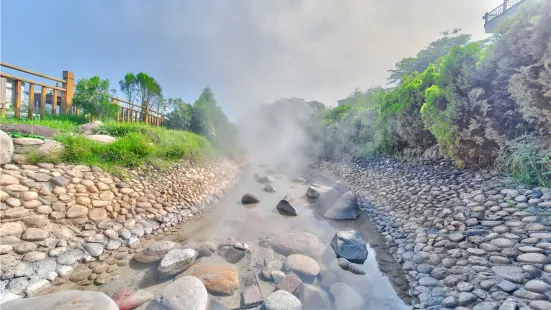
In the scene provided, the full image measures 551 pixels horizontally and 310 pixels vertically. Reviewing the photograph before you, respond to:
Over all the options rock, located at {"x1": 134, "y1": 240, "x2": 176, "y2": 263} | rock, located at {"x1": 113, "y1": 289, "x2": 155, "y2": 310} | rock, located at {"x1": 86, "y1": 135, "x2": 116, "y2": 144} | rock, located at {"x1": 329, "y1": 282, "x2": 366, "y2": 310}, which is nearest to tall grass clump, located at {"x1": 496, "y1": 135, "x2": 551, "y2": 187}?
rock, located at {"x1": 329, "y1": 282, "x2": 366, "y2": 310}

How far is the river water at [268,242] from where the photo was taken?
10.1ft

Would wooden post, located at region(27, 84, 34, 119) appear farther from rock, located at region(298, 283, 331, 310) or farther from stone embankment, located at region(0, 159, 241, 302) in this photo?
rock, located at region(298, 283, 331, 310)

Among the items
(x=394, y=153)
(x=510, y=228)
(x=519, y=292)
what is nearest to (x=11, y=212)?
(x=519, y=292)

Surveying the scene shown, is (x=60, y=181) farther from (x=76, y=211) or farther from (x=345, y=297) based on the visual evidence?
(x=345, y=297)

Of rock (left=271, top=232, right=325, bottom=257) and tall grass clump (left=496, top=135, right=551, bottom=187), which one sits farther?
rock (left=271, top=232, right=325, bottom=257)

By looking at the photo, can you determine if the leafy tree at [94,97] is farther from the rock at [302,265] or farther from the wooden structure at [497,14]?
the wooden structure at [497,14]

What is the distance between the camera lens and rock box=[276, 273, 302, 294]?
314 cm

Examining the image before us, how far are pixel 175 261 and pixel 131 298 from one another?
785 millimetres

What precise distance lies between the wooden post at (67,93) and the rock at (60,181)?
5651mm

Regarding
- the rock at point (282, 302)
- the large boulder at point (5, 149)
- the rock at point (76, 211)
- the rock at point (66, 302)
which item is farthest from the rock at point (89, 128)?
the rock at point (282, 302)

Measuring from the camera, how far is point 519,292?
232 centimetres

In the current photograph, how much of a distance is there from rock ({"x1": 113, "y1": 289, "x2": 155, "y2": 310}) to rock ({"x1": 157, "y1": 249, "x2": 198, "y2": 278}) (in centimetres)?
45

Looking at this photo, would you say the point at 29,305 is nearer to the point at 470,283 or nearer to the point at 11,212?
the point at 11,212

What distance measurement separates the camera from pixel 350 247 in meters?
4.20
